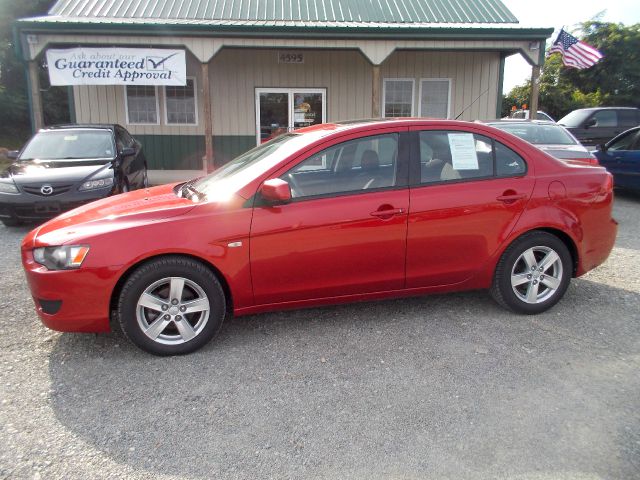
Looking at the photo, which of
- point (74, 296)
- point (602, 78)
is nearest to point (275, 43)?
point (74, 296)

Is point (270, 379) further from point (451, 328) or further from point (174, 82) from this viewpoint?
point (174, 82)

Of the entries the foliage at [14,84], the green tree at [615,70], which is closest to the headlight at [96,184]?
the foliage at [14,84]

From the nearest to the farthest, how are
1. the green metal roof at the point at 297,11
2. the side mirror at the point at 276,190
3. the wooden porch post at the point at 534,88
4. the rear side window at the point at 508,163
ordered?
the side mirror at the point at 276,190 < the rear side window at the point at 508,163 < the wooden porch post at the point at 534,88 < the green metal roof at the point at 297,11

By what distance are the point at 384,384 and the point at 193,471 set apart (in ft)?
4.17

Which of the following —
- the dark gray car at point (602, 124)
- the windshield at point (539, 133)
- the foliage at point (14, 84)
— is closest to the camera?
the windshield at point (539, 133)

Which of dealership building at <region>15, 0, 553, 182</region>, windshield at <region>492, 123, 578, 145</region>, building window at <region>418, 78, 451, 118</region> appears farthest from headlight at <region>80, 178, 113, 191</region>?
building window at <region>418, 78, 451, 118</region>

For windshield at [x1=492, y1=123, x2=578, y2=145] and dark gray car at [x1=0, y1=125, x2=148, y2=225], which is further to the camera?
windshield at [x1=492, y1=123, x2=578, y2=145]

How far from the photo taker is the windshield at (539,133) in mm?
8688

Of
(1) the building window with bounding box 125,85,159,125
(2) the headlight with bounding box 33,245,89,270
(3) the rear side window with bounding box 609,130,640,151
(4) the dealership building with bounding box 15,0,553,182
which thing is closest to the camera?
(2) the headlight with bounding box 33,245,89,270

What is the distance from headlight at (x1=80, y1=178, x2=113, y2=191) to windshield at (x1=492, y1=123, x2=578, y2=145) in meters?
6.26

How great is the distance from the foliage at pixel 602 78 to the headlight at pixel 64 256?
27.5 metres

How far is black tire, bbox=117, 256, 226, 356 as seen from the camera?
341 cm

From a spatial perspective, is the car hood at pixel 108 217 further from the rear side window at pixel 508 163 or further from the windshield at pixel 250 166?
the rear side window at pixel 508 163

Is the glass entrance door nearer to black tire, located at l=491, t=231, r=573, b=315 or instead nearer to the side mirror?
black tire, located at l=491, t=231, r=573, b=315
